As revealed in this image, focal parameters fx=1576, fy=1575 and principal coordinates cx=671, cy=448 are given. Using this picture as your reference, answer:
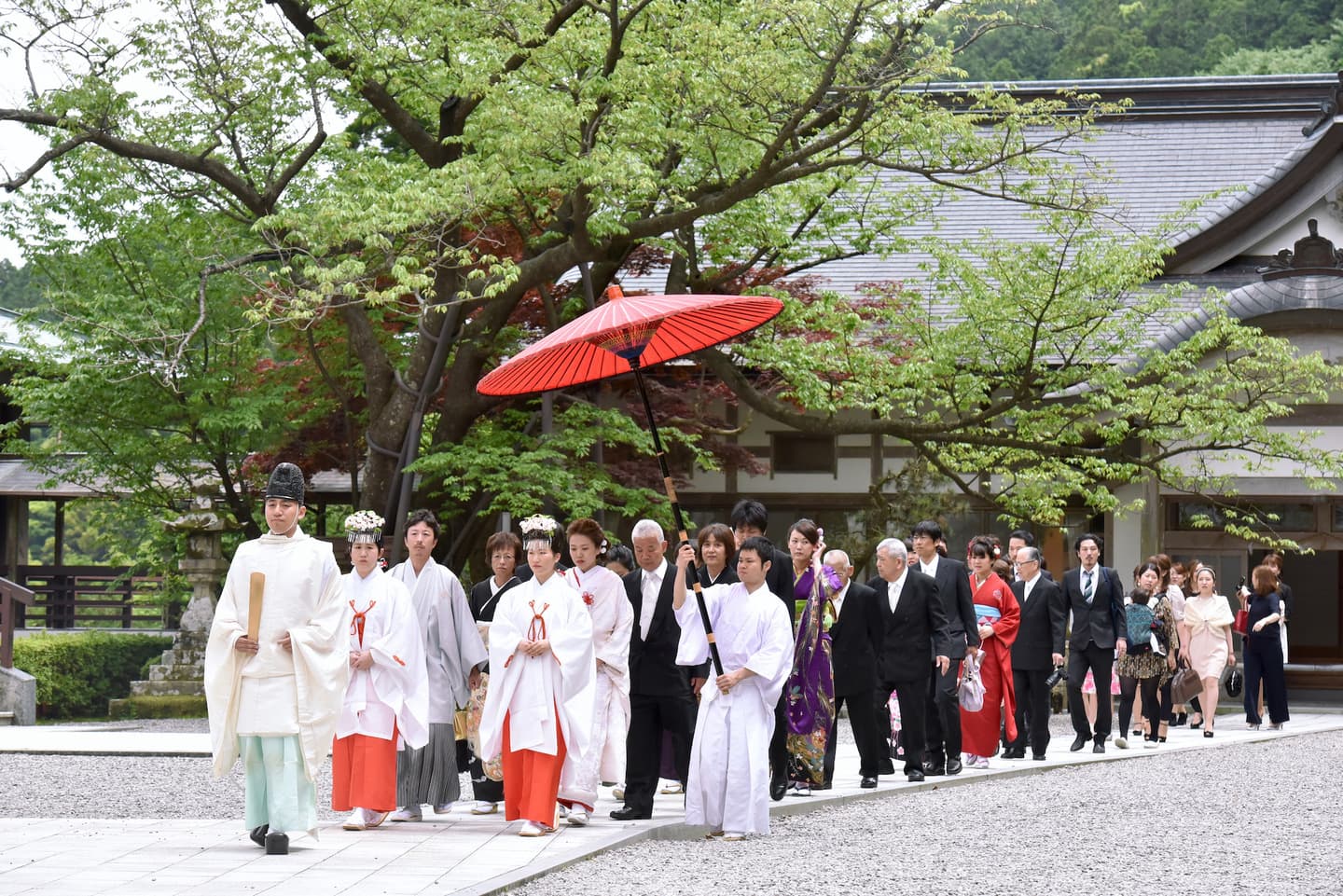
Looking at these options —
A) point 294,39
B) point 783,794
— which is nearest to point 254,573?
point 783,794

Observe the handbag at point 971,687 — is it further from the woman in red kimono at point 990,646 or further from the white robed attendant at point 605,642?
the white robed attendant at point 605,642

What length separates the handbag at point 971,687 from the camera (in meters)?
10.6

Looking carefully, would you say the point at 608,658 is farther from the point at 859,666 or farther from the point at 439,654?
the point at 859,666

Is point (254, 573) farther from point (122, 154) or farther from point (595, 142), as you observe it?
point (122, 154)

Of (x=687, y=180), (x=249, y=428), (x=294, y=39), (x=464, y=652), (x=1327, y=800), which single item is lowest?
(x=1327, y=800)

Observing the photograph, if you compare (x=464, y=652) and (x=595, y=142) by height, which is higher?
(x=595, y=142)

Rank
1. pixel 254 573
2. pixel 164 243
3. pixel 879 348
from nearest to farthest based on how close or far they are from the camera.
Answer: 1. pixel 254 573
2. pixel 879 348
3. pixel 164 243

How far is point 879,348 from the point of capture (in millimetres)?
16516

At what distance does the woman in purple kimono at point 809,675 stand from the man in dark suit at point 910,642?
975mm

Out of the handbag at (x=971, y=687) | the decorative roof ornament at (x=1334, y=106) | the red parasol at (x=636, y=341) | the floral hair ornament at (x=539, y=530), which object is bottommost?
the handbag at (x=971, y=687)

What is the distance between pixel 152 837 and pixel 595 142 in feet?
25.9

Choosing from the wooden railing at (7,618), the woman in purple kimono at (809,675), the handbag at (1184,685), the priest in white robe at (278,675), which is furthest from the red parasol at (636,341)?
the wooden railing at (7,618)

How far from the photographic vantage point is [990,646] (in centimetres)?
1143

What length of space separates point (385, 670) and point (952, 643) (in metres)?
4.16
